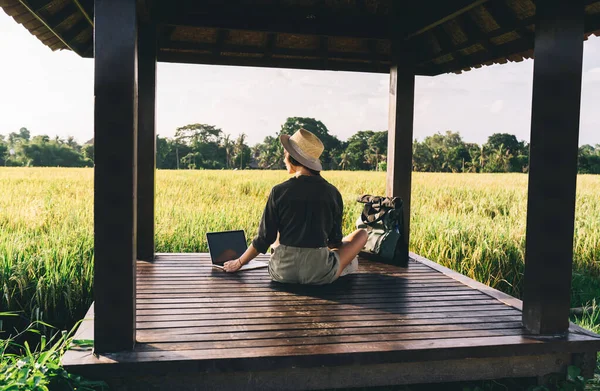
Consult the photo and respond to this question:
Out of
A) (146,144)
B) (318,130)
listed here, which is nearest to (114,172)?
(146,144)

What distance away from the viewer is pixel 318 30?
4875 mm

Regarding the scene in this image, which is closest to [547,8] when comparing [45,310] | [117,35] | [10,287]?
[117,35]

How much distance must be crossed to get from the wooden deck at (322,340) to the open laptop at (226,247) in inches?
31.8

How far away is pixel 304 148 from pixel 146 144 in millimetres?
1825

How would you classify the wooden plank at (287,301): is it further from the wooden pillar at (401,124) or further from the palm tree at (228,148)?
the palm tree at (228,148)

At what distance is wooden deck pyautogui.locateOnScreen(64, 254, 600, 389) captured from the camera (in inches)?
98.2

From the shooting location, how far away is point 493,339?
2.84m

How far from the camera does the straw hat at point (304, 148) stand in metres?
3.72

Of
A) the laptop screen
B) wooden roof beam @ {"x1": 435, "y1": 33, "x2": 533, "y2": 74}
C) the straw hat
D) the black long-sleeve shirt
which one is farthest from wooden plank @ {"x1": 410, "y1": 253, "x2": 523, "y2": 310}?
wooden roof beam @ {"x1": 435, "y1": 33, "x2": 533, "y2": 74}

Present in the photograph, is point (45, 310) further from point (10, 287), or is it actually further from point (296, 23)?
point (296, 23)

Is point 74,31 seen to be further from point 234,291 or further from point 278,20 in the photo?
point 234,291

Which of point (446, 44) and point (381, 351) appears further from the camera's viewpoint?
point (446, 44)

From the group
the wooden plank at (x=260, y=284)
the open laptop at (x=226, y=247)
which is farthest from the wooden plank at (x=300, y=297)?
the open laptop at (x=226, y=247)

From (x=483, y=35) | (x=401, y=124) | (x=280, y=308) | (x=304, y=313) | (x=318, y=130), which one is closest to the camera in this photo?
(x=304, y=313)
